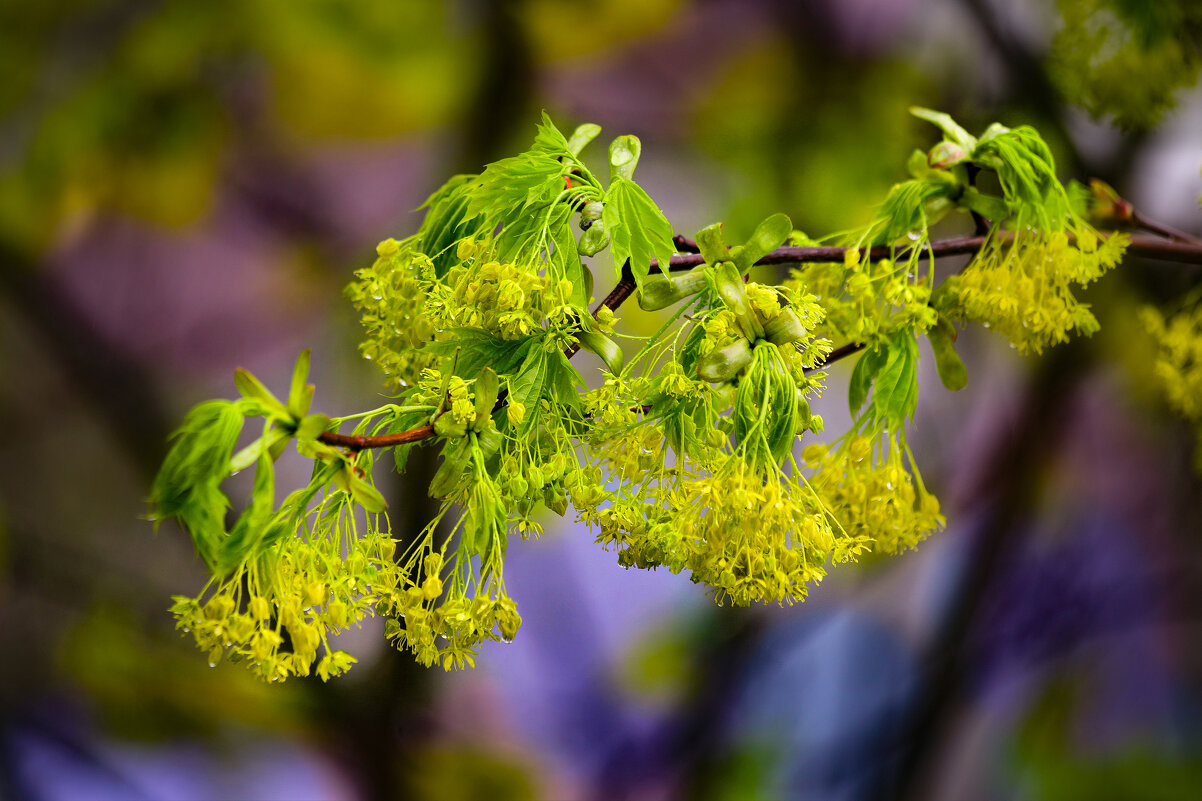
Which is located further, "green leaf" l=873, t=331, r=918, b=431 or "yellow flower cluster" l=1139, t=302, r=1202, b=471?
"yellow flower cluster" l=1139, t=302, r=1202, b=471

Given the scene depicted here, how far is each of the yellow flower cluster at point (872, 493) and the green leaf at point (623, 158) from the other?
0.20 meters

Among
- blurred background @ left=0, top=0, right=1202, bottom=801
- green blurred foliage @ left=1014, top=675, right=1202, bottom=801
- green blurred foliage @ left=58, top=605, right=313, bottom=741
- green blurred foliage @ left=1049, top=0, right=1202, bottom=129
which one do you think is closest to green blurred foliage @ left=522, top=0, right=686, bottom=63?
blurred background @ left=0, top=0, right=1202, bottom=801

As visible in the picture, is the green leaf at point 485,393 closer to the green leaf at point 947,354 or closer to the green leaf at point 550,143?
the green leaf at point 550,143

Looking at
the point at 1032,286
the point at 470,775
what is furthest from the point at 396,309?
the point at 470,775

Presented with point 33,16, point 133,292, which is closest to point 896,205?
point 133,292

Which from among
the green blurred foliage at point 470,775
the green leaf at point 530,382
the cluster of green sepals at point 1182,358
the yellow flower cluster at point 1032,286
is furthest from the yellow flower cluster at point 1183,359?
the green blurred foliage at point 470,775

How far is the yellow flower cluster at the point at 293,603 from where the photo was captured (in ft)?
1.06

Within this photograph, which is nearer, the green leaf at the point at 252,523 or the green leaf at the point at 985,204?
the green leaf at the point at 252,523

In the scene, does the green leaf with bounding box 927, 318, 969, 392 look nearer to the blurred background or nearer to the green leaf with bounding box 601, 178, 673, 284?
the green leaf with bounding box 601, 178, 673, 284

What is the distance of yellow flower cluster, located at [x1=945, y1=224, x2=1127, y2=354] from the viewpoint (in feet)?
1.54

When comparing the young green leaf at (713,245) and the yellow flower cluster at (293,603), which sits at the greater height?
the young green leaf at (713,245)

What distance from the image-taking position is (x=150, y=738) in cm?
97

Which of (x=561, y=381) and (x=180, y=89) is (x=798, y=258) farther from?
(x=180, y=89)

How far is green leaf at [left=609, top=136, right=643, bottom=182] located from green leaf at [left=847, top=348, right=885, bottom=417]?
200 mm
